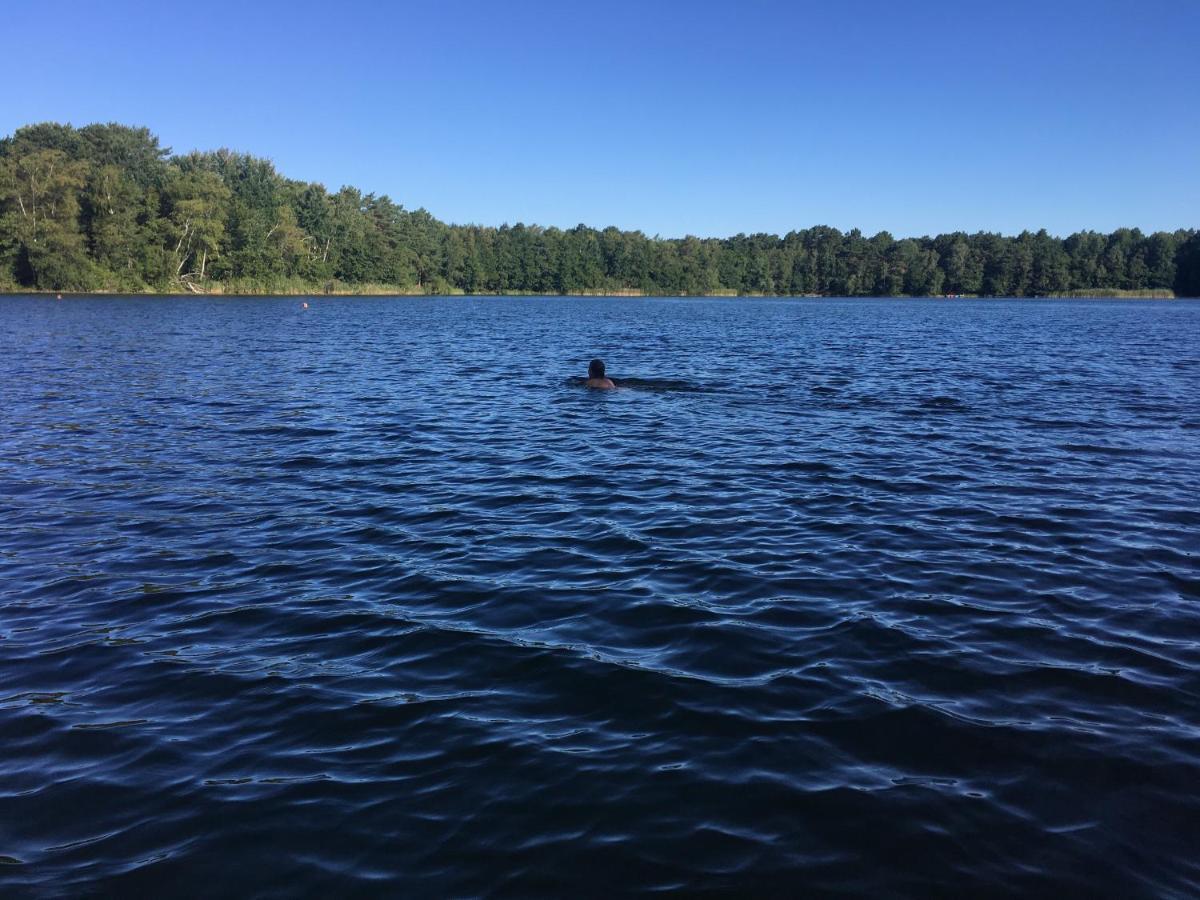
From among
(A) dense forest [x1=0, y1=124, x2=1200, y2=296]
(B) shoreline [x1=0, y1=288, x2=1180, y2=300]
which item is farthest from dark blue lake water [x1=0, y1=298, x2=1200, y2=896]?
(A) dense forest [x1=0, y1=124, x2=1200, y2=296]

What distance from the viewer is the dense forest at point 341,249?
87438 mm

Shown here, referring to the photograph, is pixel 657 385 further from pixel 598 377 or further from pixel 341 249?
pixel 341 249

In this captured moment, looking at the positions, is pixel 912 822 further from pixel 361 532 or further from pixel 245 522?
pixel 245 522

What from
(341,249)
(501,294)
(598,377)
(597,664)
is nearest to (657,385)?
(598,377)

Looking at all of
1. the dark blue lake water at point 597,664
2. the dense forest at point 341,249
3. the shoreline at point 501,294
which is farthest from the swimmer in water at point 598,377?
the dense forest at point 341,249

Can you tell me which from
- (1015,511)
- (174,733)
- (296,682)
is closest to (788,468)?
(1015,511)

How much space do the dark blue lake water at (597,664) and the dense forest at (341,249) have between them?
90.1 meters

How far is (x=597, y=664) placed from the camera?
6492 millimetres

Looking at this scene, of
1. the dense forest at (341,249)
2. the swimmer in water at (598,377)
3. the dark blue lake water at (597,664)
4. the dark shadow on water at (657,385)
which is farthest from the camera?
the dense forest at (341,249)

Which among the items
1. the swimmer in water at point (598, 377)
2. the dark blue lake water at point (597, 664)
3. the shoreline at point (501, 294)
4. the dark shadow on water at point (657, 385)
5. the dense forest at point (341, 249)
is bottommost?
the dark blue lake water at point (597, 664)

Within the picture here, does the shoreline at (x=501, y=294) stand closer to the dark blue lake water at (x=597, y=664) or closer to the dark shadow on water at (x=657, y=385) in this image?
the dark shadow on water at (x=657, y=385)

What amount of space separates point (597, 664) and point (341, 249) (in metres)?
132

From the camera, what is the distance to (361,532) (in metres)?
10.0

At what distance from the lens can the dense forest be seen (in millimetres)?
87438
